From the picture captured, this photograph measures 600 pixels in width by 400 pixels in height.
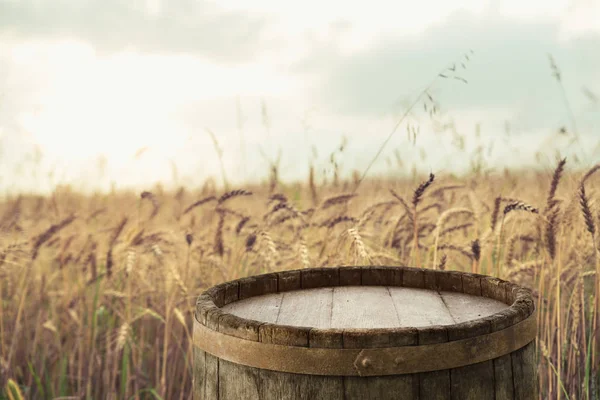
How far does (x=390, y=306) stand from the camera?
5.95ft

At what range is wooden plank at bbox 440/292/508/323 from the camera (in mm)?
1695

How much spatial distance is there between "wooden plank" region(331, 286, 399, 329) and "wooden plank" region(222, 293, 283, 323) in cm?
17

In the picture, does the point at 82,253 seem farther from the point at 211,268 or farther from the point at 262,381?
the point at 262,381

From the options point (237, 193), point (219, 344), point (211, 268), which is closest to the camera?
point (219, 344)

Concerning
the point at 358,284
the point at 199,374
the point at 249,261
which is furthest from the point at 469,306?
the point at 249,261

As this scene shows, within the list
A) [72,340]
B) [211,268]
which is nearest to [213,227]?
[211,268]

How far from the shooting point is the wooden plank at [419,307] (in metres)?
1.65

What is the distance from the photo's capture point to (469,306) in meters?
1.79

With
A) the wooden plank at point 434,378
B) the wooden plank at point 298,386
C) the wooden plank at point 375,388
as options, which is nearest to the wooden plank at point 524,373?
the wooden plank at point 434,378

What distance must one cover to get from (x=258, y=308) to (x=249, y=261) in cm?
165

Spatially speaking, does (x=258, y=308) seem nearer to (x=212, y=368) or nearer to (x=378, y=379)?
(x=212, y=368)

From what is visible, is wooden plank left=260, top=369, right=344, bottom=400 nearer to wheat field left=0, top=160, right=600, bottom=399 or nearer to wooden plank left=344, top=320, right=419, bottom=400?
wooden plank left=344, top=320, right=419, bottom=400

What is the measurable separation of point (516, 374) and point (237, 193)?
1574 millimetres

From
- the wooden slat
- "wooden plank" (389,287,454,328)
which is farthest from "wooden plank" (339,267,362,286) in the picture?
the wooden slat
